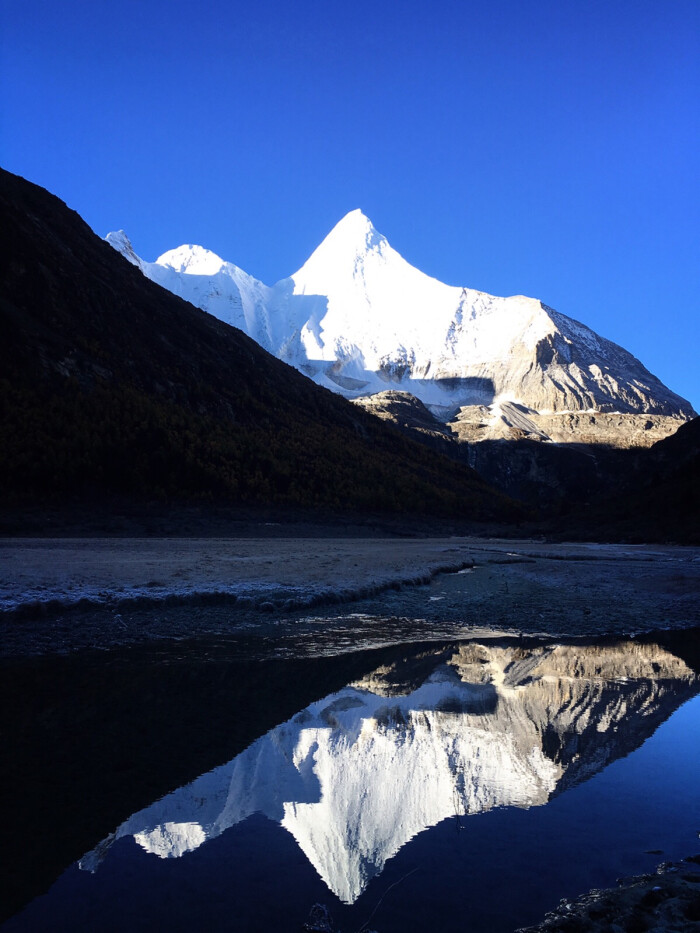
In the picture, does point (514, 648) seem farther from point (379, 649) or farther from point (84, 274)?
point (84, 274)

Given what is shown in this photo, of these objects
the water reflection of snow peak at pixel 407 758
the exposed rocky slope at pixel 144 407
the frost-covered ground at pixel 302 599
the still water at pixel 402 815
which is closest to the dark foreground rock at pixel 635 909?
the still water at pixel 402 815

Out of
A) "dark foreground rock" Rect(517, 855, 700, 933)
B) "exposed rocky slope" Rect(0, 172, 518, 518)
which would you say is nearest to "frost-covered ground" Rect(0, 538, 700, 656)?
"dark foreground rock" Rect(517, 855, 700, 933)

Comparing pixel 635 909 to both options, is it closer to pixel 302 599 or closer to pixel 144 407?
pixel 302 599

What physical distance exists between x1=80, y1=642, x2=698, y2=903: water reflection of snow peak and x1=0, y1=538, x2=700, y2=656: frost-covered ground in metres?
3.54

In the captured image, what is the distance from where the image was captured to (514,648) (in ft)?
41.4

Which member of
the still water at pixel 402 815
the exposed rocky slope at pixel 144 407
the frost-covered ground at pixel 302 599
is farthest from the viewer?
the exposed rocky slope at pixel 144 407

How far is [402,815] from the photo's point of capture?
5.26 metres

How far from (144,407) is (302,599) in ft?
115

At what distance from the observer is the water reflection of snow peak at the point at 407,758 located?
494 cm

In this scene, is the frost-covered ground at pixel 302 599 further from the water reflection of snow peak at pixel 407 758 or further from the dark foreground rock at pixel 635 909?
the dark foreground rock at pixel 635 909

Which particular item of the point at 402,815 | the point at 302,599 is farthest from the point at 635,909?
the point at 302,599

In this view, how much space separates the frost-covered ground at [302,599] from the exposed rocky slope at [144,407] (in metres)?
15.4

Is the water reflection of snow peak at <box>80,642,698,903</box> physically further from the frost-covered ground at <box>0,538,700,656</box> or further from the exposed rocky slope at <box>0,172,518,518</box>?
the exposed rocky slope at <box>0,172,518,518</box>

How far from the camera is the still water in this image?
3.87 meters
